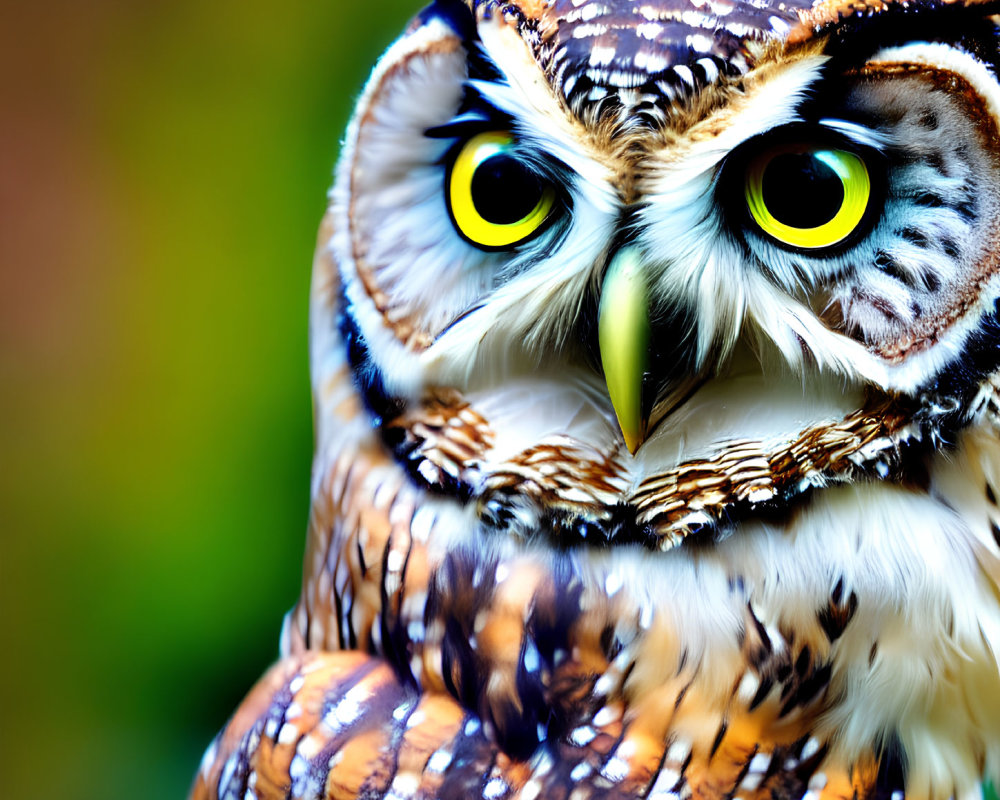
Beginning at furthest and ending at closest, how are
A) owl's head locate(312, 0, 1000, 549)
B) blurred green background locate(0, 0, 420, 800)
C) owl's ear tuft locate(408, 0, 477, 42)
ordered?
1. blurred green background locate(0, 0, 420, 800)
2. owl's ear tuft locate(408, 0, 477, 42)
3. owl's head locate(312, 0, 1000, 549)

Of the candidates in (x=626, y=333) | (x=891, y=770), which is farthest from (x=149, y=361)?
(x=891, y=770)

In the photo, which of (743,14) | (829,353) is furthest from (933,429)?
(743,14)

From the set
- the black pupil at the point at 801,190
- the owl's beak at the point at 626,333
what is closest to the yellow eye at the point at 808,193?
the black pupil at the point at 801,190

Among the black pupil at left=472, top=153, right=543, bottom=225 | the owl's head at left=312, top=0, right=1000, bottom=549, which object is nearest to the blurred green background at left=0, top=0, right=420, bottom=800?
Result: the owl's head at left=312, top=0, right=1000, bottom=549

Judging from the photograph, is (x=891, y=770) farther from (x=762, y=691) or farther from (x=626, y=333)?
(x=626, y=333)

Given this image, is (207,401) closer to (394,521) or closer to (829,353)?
(394,521)

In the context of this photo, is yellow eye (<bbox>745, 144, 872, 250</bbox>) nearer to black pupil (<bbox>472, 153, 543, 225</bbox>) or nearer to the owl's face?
the owl's face
